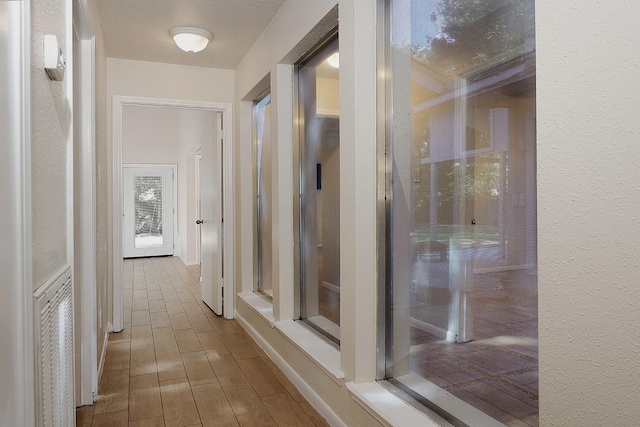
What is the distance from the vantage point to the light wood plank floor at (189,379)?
2.40 metres

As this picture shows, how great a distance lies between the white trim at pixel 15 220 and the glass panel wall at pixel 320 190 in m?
1.79

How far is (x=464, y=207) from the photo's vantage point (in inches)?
65.2

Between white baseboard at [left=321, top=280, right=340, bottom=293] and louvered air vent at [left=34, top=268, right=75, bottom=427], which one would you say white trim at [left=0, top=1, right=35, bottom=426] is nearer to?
louvered air vent at [left=34, top=268, right=75, bottom=427]

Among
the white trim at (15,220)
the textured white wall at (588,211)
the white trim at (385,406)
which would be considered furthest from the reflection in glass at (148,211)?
the textured white wall at (588,211)

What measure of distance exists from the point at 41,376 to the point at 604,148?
146 centimetres

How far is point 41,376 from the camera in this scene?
118cm

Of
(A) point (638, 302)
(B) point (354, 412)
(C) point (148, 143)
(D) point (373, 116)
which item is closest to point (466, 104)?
(D) point (373, 116)

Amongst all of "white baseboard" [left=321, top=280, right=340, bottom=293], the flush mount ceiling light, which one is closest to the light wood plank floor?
"white baseboard" [left=321, top=280, right=340, bottom=293]

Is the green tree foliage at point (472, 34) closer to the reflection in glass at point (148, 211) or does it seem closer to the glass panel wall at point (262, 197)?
the glass panel wall at point (262, 197)

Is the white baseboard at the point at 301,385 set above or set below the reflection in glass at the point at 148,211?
below

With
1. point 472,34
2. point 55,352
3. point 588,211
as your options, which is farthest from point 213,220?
point 588,211

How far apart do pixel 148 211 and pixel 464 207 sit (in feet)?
29.0

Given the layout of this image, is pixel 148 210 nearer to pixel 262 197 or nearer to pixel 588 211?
pixel 262 197

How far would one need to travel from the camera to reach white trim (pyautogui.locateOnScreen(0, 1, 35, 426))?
0.98 m
